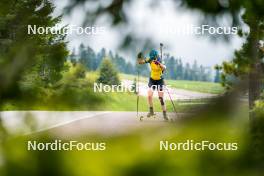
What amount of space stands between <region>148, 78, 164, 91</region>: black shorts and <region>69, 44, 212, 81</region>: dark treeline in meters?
0.03

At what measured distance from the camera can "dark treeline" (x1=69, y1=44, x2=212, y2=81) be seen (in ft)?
4.22

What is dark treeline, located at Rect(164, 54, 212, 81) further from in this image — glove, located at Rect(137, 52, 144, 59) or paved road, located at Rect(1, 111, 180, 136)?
paved road, located at Rect(1, 111, 180, 136)

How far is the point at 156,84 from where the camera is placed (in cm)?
171

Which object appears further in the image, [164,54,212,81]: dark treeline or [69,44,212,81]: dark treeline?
[164,54,212,81]: dark treeline

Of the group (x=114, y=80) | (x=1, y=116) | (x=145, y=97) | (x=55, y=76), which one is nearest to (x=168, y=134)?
(x=1, y=116)

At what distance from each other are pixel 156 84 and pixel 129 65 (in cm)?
11

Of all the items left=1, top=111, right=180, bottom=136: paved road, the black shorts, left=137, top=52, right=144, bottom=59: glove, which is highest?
left=137, top=52, right=144, bottom=59: glove

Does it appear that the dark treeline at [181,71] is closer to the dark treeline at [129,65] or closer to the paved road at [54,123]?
the dark treeline at [129,65]

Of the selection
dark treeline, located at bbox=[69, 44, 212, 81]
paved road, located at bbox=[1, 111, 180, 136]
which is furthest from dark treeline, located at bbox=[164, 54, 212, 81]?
paved road, located at bbox=[1, 111, 180, 136]

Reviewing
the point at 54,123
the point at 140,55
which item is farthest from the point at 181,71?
the point at 54,123

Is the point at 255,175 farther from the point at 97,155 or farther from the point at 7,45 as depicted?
the point at 7,45

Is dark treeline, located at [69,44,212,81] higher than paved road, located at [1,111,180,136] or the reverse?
higher

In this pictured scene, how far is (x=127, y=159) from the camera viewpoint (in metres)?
0.72

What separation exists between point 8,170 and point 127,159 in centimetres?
17
